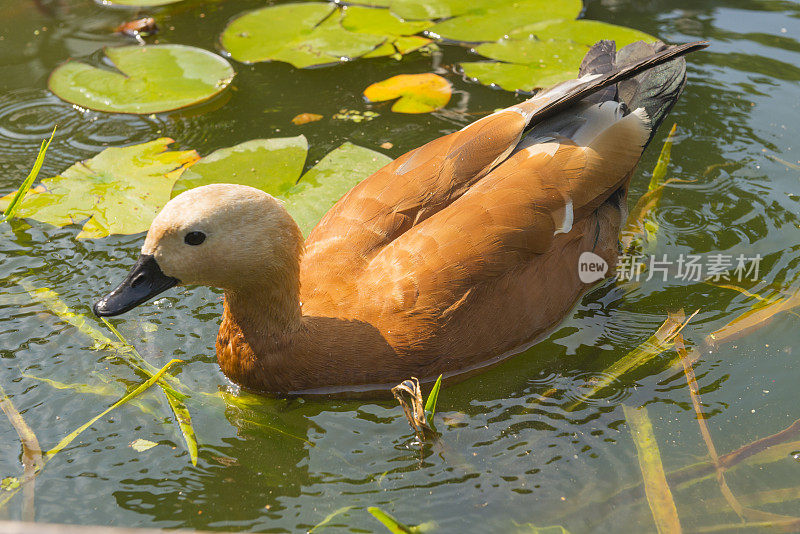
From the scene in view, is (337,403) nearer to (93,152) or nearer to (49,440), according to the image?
(49,440)

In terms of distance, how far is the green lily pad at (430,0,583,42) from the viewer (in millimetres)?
6055

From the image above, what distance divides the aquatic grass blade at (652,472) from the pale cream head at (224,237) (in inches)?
64.2

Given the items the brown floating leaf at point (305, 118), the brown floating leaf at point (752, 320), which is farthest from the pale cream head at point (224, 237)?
the brown floating leaf at point (305, 118)

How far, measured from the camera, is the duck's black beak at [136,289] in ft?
11.0

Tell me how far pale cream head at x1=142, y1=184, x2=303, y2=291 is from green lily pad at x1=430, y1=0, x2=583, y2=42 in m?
3.15

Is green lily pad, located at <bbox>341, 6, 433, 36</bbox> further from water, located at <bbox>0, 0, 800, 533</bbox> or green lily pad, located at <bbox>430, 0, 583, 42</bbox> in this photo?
water, located at <bbox>0, 0, 800, 533</bbox>

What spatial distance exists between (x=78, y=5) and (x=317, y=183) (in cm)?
345

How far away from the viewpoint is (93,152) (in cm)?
523

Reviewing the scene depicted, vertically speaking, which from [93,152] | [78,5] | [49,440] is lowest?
[49,440]

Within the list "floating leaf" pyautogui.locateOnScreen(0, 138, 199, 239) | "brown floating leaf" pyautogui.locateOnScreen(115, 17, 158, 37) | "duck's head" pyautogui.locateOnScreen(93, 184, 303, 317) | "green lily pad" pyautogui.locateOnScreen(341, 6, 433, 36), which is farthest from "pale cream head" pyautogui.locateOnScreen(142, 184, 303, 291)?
"brown floating leaf" pyautogui.locateOnScreen(115, 17, 158, 37)

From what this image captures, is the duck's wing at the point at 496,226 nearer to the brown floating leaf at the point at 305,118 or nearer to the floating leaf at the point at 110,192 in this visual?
the floating leaf at the point at 110,192

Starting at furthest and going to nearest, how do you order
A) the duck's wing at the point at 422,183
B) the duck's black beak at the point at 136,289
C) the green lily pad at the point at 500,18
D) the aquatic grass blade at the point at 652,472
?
the green lily pad at the point at 500,18 < the duck's wing at the point at 422,183 < the duck's black beak at the point at 136,289 < the aquatic grass blade at the point at 652,472

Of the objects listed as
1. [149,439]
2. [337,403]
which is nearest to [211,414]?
[149,439]

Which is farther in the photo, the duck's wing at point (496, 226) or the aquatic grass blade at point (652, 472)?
the duck's wing at point (496, 226)
